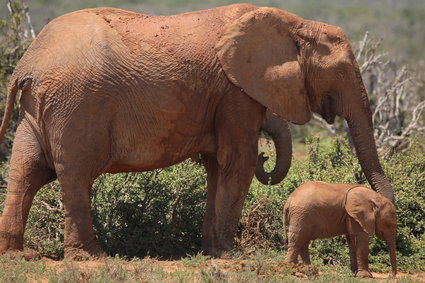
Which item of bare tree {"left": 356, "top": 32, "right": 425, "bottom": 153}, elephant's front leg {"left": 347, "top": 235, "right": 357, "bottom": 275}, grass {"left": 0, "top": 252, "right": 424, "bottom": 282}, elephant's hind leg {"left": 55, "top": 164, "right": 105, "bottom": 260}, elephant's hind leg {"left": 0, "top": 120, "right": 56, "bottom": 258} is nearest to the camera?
grass {"left": 0, "top": 252, "right": 424, "bottom": 282}

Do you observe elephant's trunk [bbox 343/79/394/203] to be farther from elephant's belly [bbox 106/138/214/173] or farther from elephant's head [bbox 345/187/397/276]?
elephant's belly [bbox 106/138/214/173]

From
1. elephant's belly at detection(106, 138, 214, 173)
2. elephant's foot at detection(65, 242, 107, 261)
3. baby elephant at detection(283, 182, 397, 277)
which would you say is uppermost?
elephant's belly at detection(106, 138, 214, 173)

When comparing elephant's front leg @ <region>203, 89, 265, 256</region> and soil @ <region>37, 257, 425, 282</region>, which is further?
elephant's front leg @ <region>203, 89, 265, 256</region>

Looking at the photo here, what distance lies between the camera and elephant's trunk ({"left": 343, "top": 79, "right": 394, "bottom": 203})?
863cm

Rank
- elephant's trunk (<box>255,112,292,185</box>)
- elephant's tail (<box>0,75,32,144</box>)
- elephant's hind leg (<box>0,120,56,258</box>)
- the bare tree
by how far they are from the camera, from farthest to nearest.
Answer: the bare tree < elephant's trunk (<box>255,112,292,185</box>) < elephant's hind leg (<box>0,120,56,258</box>) < elephant's tail (<box>0,75,32,144</box>)

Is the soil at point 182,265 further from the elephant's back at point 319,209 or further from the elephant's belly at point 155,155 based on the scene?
the elephant's belly at point 155,155

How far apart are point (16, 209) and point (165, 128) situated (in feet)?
5.43

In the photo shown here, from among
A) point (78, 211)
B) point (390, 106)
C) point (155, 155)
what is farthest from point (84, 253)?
point (390, 106)

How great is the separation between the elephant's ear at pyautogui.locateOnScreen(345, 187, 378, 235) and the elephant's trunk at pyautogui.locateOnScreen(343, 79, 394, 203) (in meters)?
0.51

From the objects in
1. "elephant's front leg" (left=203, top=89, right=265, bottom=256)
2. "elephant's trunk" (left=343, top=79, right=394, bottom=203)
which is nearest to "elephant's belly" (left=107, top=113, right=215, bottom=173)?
"elephant's front leg" (left=203, top=89, right=265, bottom=256)

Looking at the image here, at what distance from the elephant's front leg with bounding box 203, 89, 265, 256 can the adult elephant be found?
12mm

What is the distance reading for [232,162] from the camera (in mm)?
8789

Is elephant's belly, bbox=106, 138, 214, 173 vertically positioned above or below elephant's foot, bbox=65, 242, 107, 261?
above

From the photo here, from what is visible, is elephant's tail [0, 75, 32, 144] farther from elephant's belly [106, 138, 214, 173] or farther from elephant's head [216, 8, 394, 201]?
elephant's head [216, 8, 394, 201]
